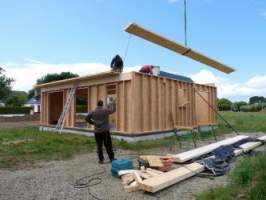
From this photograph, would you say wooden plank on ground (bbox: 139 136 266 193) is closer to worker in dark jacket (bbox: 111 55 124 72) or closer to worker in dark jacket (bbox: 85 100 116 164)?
worker in dark jacket (bbox: 85 100 116 164)

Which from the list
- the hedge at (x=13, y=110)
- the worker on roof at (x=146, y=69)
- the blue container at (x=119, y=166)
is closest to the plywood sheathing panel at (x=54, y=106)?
the worker on roof at (x=146, y=69)

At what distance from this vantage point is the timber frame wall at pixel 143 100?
436 inches

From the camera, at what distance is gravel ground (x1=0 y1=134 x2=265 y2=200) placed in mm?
4590

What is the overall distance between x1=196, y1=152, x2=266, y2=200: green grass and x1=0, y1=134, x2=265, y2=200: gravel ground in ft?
1.47

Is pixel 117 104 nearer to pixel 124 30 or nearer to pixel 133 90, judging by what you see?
pixel 133 90

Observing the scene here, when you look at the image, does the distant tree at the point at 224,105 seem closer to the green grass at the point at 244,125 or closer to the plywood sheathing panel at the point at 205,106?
the green grass at the point at 244,125

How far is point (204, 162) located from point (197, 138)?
593 centimetres

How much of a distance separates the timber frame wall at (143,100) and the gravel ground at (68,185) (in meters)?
4.29

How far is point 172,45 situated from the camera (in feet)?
19.4

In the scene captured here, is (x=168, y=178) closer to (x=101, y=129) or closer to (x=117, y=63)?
(x=101, y=129)

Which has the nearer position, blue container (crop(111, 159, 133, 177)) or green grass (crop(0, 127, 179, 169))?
blue container (crop(111, 159, 133, 177))

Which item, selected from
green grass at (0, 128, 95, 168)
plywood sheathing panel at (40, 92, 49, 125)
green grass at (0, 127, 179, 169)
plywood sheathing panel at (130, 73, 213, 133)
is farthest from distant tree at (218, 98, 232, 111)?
green grass at (0, 128, 95, 168)

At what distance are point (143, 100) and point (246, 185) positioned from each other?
7366mm

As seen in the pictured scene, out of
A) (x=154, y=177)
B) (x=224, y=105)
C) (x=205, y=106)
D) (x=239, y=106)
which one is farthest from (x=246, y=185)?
(x=224, y=105)
